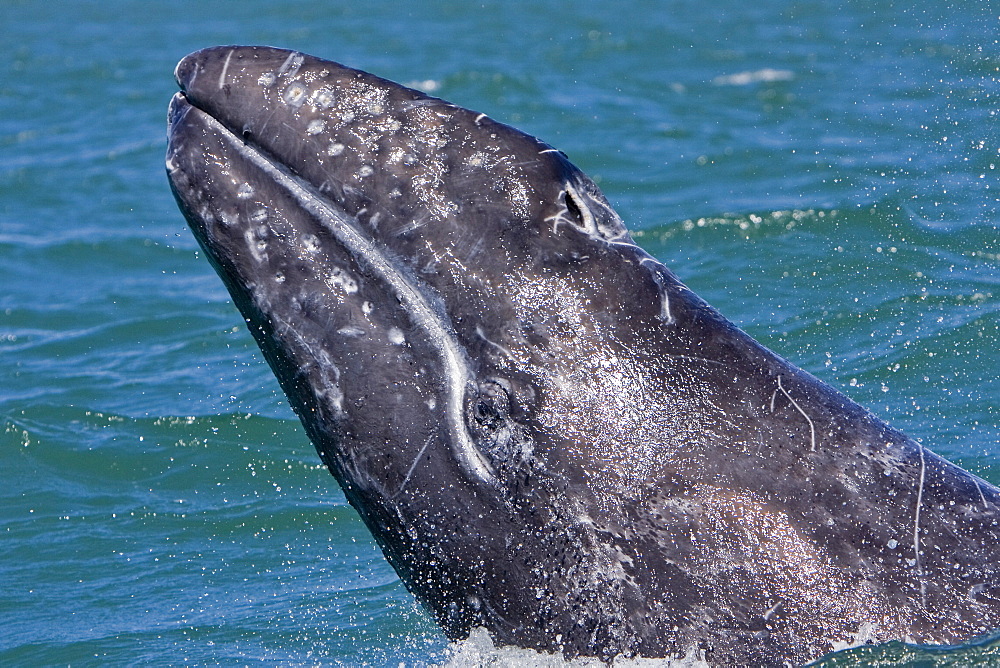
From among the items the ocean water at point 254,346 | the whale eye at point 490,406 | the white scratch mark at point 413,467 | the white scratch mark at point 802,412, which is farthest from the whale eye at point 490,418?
the white scratch mark at point 802,412

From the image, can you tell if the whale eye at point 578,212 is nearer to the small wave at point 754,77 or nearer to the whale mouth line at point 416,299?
the whale mouth line at point 416,299

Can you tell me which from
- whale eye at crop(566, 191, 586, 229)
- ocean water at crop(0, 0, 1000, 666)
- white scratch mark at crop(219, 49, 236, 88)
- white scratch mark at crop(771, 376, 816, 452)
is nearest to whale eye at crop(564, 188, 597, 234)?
whale eye at crop(566, 191, 586, 229)

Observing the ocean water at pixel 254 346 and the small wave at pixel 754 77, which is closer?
the ocean water at pixel 254 346

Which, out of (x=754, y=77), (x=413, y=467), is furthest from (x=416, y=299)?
(x=754, y=77)

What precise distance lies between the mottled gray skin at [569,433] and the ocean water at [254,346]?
13.2 inches

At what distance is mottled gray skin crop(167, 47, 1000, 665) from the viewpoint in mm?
4789

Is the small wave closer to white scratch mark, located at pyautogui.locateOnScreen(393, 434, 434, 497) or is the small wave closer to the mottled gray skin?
the mottled gray skin

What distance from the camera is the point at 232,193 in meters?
5.34

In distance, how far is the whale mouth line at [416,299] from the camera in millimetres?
4938

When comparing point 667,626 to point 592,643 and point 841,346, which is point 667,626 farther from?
point 841,346

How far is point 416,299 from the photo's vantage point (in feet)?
16.4

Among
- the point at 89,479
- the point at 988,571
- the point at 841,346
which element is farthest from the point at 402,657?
the point at 841,346

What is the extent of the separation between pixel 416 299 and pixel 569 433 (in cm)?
82

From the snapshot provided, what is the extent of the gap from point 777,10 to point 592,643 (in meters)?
24.2
